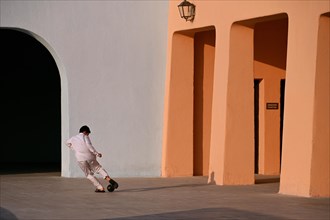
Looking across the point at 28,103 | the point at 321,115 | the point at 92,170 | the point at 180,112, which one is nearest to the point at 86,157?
the point at 92,170

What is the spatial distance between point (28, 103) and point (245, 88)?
9.91m

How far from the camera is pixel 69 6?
2141cm

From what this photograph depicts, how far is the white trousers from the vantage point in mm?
17812

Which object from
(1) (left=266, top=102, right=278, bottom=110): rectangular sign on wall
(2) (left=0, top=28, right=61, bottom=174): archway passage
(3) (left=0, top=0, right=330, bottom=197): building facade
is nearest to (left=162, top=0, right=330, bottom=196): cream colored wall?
(3) (left=0, top=0, right=330, bottom=197): building facade

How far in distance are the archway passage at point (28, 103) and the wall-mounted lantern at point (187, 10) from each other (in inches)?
305

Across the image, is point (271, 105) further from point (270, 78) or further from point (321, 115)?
point (321, 115)

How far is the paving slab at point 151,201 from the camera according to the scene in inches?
552

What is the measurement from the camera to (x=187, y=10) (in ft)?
68.7

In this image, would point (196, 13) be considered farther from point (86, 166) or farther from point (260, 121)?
point (86, 166)

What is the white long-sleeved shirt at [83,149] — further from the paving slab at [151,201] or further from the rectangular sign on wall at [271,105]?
the rectangular sign on wall at [271,105]

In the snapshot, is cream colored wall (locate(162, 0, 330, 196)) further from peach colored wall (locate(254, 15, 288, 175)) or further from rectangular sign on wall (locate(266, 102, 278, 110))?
rectangular sign on wall (locate(266, 102, 278, 110))

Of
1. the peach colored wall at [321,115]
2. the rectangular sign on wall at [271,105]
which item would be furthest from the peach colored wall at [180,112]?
the peach colored wall at [321,115]

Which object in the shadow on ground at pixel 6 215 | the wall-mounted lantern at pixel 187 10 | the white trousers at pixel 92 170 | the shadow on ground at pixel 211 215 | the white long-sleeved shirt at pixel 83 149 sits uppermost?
the wall-mounted lantern at pixel 187 10

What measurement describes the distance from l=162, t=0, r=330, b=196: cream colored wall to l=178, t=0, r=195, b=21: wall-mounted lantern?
0.53 feet
